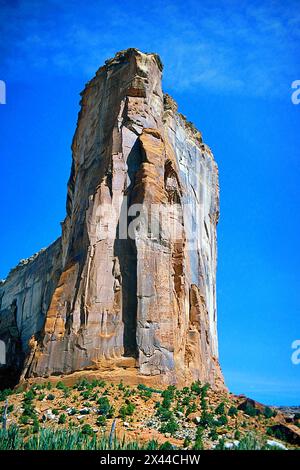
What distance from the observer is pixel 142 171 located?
3734cm

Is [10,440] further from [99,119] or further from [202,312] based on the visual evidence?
[99,119]

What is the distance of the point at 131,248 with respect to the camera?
35.8 metres

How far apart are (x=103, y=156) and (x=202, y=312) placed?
38.4 ft

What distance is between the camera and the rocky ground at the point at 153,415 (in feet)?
83.0

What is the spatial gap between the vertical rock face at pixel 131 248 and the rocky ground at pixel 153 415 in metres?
1.98

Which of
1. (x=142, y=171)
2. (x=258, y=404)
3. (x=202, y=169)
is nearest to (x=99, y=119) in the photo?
(x=142, y=171)

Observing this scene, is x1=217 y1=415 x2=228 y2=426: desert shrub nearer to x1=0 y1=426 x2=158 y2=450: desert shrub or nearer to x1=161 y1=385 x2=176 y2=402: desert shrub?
x1=161 y1=385 x2=176 y2=402: desert shrub

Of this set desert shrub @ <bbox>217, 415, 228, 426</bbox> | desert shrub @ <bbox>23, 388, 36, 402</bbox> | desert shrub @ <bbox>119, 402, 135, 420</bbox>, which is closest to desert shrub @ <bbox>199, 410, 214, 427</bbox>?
desert shrub @ <bbox>217, 415, 228, 426</bbox>

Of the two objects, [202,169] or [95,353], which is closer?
[95,353]

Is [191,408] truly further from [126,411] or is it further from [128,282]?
[128,282]

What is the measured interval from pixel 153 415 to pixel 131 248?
34.5 feet

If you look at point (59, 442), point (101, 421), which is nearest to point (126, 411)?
point (101, 421)

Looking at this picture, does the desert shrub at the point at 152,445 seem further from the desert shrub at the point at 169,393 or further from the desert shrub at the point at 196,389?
the desert shrub at the point at 196,389

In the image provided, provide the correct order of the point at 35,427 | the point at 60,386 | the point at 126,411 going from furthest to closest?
1. the point at 60,386
2. the point at 126,411
3. the point at 35,427
